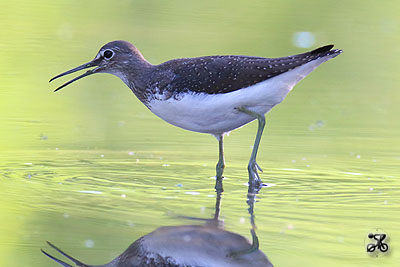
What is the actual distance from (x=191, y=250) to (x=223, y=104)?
276 cm

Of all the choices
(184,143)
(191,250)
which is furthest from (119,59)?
(191,250)

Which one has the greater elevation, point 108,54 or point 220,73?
point 108,54

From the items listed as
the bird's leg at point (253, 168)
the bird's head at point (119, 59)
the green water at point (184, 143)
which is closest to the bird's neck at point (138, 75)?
the bird's head at point (119, 59)

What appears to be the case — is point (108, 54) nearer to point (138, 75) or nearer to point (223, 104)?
point (138, 75)

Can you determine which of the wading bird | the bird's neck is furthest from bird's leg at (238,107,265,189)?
the bird's neck

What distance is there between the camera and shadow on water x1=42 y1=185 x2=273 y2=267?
594 cm

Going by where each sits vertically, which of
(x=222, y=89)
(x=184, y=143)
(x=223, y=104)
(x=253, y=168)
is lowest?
(x=184, y=143)

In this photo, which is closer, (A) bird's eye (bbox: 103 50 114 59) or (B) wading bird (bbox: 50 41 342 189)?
(B) wading bird (bbox: 50 41 342 189)

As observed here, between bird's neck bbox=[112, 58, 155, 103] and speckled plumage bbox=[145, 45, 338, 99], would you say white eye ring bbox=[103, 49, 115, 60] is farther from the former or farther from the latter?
speckled plumage bbox=[145, 45, 338, 99]

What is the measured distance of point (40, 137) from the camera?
10.4 metres

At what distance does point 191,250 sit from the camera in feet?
20.4

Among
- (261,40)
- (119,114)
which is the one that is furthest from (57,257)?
(261,40)

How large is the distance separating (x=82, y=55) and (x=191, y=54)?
200cm

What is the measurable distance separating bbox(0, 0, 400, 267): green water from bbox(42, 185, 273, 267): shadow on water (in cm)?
11
